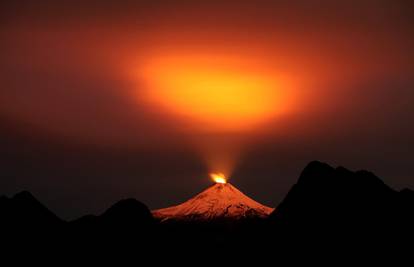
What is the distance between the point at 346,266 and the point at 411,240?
22.7m

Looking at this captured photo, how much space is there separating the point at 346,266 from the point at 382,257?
11.3 m

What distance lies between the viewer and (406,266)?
→ 18488 cm

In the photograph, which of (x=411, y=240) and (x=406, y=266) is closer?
(x=406, y=266)

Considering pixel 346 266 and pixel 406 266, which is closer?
pixel 406 266

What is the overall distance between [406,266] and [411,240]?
16917mm

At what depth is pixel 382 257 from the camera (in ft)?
641

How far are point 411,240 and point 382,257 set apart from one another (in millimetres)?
12043

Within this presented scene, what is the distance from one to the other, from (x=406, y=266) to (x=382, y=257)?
1139cm

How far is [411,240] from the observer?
200m
